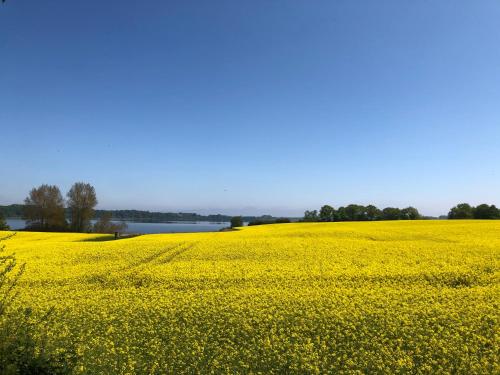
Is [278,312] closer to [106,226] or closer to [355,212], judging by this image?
[106,226]

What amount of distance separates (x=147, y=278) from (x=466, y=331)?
1197cm

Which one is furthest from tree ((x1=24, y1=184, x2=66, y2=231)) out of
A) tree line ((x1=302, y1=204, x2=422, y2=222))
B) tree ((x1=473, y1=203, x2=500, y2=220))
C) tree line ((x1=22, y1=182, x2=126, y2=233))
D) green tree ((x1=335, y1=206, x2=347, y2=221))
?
tree ((x1=473, y1=203, x2=500, y2=220))

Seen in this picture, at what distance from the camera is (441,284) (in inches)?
519

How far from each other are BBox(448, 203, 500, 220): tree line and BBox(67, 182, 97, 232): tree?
85249 mm

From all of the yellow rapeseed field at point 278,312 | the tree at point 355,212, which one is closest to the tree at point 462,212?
the tree at point 355,212

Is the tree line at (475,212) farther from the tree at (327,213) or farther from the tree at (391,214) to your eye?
the tree at (327,213)

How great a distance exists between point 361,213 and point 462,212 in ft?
81.6

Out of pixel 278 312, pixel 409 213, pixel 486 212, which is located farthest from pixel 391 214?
pixel 278 312

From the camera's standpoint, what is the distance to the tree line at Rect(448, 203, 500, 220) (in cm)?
6869

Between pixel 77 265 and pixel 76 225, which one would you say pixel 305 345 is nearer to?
pixel 77 265

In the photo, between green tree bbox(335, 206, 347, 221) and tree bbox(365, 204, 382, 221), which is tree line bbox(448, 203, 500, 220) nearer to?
tree bbox(365, 204, 382, 221)

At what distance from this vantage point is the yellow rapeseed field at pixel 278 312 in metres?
8.31

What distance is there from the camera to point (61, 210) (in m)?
75.8

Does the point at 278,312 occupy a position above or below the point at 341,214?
below
